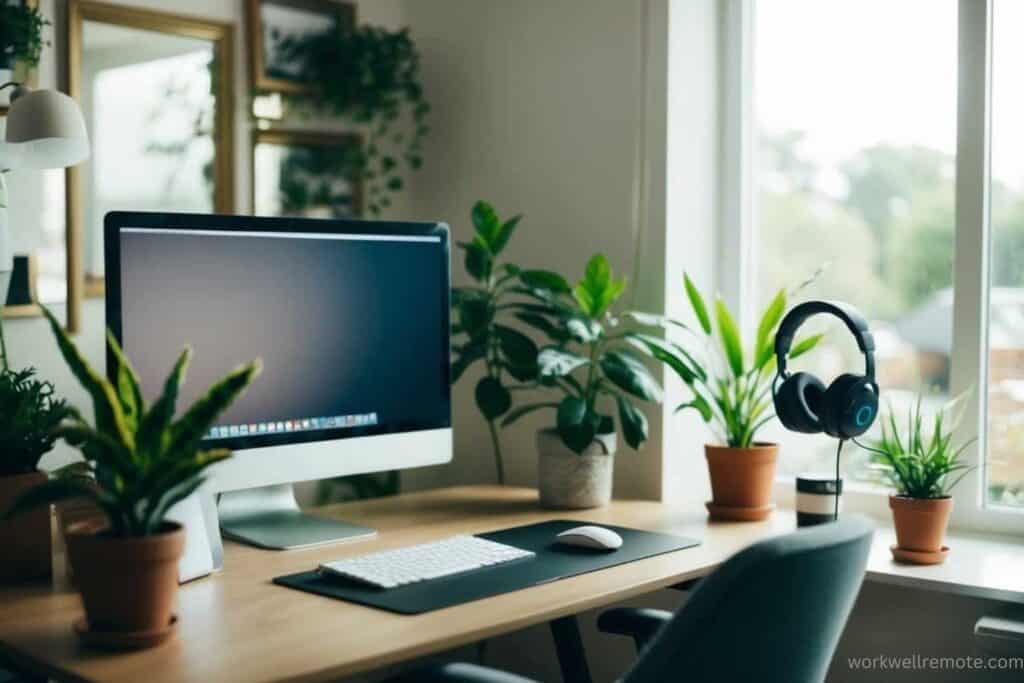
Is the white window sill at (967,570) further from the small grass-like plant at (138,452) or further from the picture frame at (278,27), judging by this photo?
the picture frame at (278,27)

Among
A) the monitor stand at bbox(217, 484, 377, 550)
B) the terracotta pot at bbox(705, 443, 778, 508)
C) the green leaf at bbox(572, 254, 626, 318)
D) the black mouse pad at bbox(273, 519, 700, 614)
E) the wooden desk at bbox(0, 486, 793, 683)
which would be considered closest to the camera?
the wooden desk at bbox(0, 486, 793, 683)

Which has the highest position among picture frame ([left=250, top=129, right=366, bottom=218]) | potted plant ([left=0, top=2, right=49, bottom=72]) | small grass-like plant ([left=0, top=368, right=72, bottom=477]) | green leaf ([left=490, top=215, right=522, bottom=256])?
potted plant ([left=0, top=2, right=49, bottom=72])

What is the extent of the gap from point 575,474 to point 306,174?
3.17 ft

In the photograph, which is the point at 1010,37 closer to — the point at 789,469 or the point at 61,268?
the point at 789,469

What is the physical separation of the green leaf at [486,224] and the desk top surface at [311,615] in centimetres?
59

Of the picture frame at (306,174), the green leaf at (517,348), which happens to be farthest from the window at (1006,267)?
the picture frame at (306,174)

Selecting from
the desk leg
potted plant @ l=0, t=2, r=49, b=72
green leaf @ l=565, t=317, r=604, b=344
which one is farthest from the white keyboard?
potted plant @ l=0, t=2, r=49, b=72

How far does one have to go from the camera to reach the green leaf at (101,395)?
147cm

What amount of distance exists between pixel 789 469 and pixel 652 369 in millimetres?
399

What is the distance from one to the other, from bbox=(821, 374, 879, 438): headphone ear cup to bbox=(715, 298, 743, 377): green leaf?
273 millimetres

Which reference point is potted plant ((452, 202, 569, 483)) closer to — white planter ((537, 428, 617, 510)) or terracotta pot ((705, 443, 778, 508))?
white planter ((537, 428, 617, 510))

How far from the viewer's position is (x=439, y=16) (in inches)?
116

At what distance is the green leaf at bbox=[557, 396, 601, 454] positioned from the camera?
230 centimetres

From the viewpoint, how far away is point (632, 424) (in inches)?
92.7
